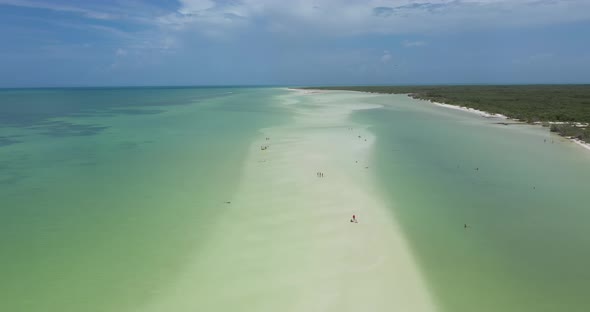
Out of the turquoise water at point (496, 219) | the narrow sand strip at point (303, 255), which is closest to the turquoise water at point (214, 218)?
the turquoise water at point (496, 219)

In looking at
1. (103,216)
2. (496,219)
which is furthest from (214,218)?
(496,219)

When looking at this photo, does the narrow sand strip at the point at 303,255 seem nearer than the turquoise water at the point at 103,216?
Yes

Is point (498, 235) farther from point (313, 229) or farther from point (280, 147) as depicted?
point (280, 147)

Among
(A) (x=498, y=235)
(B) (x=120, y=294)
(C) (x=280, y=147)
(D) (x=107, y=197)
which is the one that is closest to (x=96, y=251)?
(B) (x=120, y=294)

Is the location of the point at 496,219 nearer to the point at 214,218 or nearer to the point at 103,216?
the point at 214,218

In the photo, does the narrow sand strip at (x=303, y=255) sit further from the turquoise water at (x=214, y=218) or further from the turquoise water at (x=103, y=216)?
the turquoise water at (x=103, y=216)
